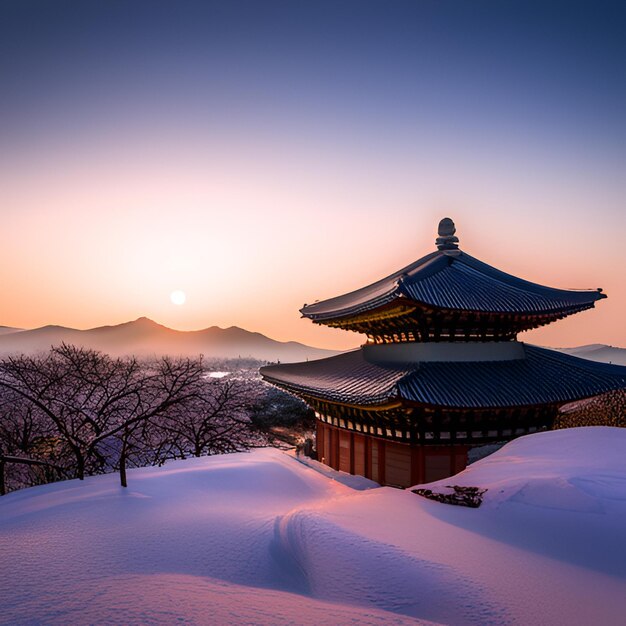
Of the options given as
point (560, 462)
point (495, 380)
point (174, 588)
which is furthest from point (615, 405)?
point (174, 588)

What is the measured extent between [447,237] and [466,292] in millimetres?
4150

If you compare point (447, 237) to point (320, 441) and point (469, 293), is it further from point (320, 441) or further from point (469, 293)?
point (320, 441)

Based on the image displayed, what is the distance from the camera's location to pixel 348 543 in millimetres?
5738

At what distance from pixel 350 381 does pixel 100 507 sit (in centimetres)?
765

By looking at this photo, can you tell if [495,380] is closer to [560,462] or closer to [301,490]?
[560,462]

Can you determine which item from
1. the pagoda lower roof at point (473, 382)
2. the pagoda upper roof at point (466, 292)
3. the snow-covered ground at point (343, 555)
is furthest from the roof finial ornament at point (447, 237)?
the snow-covered ground at point (343, 555)

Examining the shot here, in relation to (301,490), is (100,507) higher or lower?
higher

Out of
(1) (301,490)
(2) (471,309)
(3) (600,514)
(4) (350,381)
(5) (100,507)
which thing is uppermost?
(2) (471,309)

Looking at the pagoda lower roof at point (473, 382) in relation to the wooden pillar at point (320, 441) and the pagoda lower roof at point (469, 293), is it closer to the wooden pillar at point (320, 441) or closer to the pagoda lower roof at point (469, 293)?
the pagoda lower roof at point (469, 293)

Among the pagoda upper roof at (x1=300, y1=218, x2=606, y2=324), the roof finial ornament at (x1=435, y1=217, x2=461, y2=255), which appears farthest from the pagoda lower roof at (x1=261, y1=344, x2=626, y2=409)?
the roof finial ornament at (x1=435, y1=217, x2=461, y2=255)

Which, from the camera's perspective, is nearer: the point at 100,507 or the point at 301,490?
the point at 100,507

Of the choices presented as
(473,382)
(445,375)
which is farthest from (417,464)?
(473,382)

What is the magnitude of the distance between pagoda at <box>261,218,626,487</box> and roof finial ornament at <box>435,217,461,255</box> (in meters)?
0.69

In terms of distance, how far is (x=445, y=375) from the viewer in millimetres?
12047
